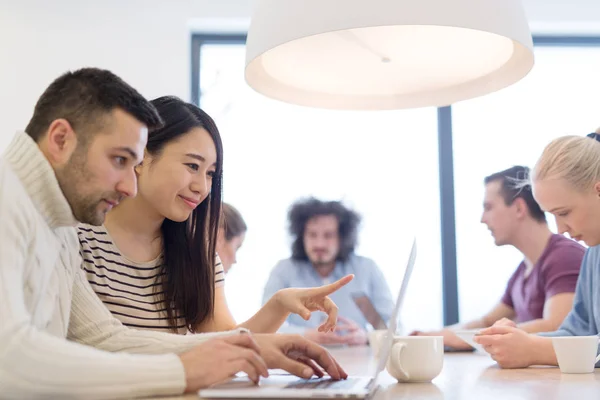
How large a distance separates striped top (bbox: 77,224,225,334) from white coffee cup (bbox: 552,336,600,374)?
31.5 inches

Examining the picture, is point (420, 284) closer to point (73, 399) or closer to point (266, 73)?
point (266, 73)

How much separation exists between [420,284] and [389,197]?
531mm

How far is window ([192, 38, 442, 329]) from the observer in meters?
4.16

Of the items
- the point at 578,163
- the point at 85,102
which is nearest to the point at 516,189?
the point at 578,163

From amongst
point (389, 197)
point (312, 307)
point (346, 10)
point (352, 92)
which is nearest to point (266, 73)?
point (352, 92)

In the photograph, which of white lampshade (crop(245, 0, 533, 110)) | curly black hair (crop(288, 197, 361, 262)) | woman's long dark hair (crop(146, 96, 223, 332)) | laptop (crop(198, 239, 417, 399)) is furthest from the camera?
curly black hair (crop(288, 197, 361, 262))

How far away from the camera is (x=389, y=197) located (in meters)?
4.20

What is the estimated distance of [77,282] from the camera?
1.26m

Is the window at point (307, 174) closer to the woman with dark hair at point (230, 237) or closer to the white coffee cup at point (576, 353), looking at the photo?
the woman with dark hair at point (230, 237)

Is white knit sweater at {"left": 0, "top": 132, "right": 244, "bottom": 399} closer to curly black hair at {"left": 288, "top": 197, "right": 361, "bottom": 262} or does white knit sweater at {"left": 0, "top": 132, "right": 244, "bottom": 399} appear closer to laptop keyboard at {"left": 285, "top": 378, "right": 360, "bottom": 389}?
laptop keyboard at {"left": 285, "top": 378, "right": 360, "bottom": 389}

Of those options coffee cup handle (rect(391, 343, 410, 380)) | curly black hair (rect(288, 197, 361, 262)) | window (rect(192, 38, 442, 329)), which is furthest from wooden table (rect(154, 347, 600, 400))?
window (rect(192, 38, 442, 329))

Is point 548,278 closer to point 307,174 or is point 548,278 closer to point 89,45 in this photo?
point 307,174

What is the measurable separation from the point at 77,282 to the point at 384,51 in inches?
29.7

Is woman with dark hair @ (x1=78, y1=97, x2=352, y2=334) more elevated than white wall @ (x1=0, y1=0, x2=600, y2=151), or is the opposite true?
white wall @ (x1=0, y1=0, x2=600, y2=151)
